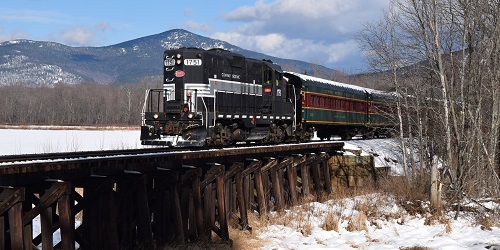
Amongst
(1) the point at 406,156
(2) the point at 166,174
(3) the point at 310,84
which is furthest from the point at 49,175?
(3) the point at 310,84

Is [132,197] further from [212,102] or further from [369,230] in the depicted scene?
[212,102]

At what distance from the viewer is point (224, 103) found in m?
19.5

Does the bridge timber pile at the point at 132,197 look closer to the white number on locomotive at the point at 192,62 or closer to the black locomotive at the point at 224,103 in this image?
the black locomotive at the point at 224,103

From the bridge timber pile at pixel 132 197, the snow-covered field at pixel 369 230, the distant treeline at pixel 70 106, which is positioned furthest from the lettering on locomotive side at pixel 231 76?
the distant treeline at pixel 70 106

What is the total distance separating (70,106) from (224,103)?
10017cm

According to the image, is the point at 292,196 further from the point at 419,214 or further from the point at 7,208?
the point at 7,208

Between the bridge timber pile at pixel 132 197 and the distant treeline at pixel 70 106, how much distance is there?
81912 millimetres

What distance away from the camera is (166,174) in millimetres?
11477

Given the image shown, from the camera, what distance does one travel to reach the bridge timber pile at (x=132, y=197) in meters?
8.33

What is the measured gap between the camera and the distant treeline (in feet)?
341

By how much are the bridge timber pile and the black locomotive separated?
2588 millimetres

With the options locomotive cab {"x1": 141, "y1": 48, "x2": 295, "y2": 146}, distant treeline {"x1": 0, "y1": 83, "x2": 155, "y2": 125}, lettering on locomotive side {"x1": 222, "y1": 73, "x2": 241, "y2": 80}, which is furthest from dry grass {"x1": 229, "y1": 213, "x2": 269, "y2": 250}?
distant treeline {"x1": 0, "y1": 83, "x2": 155, "y2": 125}

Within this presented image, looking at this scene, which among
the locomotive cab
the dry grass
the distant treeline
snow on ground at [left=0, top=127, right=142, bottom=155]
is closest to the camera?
the dry grass

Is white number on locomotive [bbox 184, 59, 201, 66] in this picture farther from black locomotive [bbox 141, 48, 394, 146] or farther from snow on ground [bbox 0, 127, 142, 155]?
snow on ground [bbox 0, 127, 142, 155]
